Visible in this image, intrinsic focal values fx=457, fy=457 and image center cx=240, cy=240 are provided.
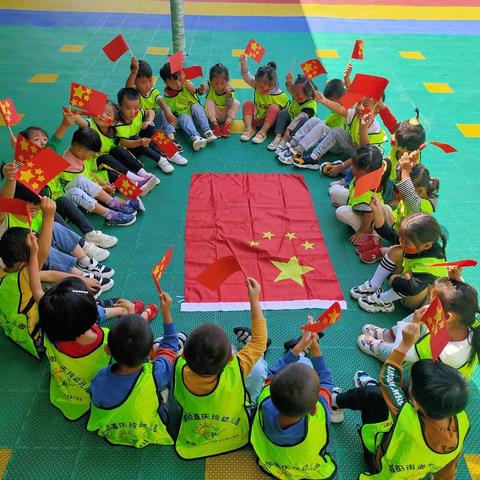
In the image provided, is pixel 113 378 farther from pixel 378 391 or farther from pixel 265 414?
pixel 378 391

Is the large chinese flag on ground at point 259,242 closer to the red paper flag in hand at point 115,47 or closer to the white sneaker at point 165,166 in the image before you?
the white sneaker at point 165,166

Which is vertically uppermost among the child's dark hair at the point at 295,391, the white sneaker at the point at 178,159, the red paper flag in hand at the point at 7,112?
the red paper flag in hand at the point at 7,112

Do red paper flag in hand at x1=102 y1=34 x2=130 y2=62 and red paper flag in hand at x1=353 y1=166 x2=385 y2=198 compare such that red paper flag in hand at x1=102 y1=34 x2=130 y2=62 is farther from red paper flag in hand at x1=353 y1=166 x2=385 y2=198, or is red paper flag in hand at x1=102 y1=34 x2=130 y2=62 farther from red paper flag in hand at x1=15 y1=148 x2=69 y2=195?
red paper flag in hand at x1=353 y1=166 x2=385 y2=198

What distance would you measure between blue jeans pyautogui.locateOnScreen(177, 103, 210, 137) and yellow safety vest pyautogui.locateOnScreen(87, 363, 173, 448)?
10.7 feet

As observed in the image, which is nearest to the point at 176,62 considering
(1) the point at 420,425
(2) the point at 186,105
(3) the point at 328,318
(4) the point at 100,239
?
(2) the point at 186,105

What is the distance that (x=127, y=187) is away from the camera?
13.0 feet

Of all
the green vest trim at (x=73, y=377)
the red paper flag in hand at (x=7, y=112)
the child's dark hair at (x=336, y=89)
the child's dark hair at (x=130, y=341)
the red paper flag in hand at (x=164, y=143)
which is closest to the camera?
the child's dark hair at (x=130, y=341)

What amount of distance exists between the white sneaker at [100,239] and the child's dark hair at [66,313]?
144 cm

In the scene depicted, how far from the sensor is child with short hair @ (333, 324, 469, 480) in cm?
184

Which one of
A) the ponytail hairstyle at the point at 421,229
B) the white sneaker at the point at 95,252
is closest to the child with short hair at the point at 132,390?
the white sneaker at the point at 95,252

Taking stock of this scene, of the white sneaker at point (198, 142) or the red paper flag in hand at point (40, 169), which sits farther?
the white sneaker at point (198, 142)

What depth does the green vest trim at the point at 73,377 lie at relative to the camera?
2.28 metres

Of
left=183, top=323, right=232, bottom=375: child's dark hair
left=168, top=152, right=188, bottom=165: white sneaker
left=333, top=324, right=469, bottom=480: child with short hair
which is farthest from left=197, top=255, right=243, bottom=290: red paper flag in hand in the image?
left=168, top=152, right=188, bottom=165: white sneaker

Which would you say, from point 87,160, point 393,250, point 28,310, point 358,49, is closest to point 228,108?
point 358,49
